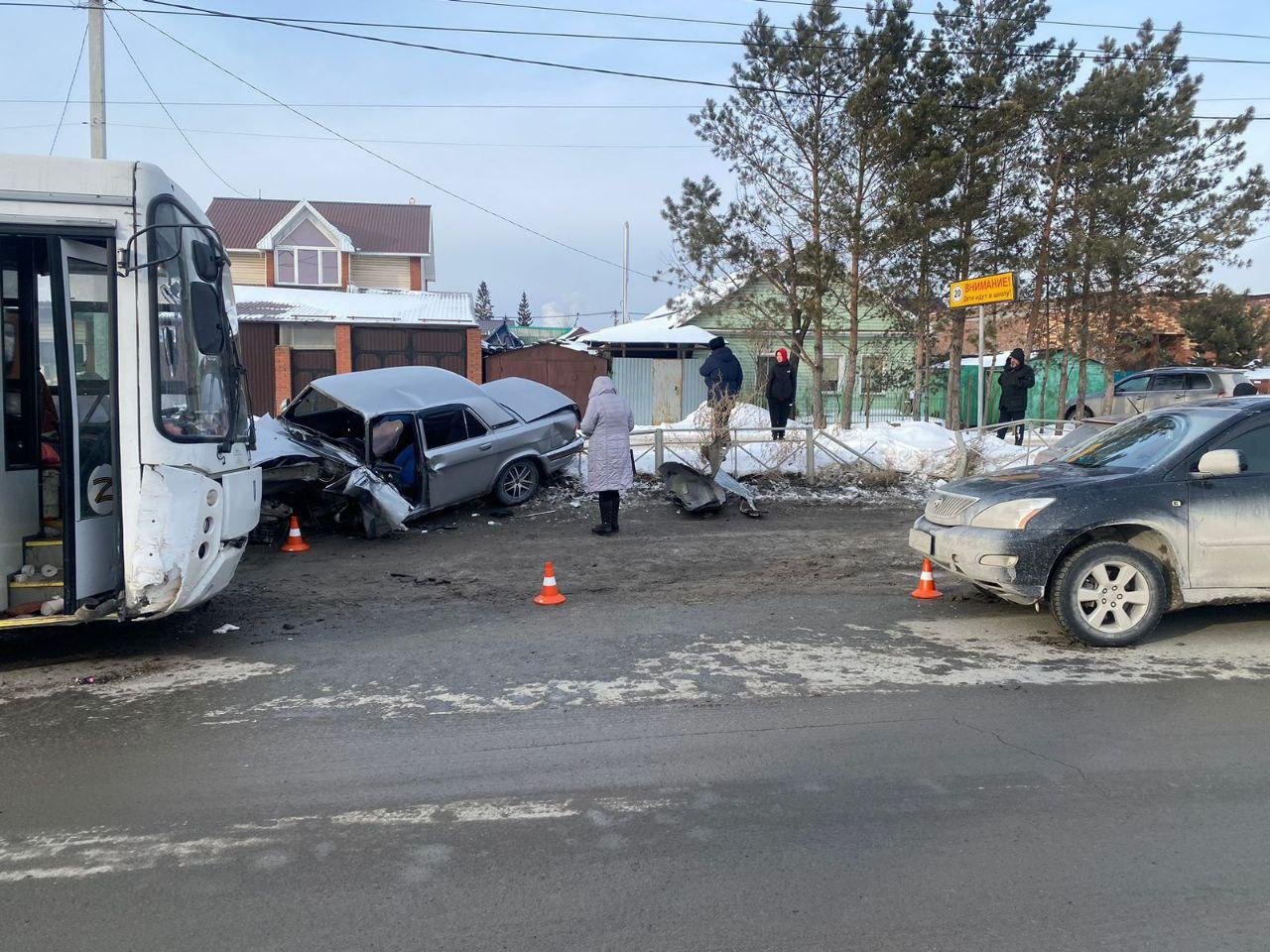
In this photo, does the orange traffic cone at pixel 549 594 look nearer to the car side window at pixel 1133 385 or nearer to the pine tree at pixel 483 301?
the car side window at pixel 1133 385

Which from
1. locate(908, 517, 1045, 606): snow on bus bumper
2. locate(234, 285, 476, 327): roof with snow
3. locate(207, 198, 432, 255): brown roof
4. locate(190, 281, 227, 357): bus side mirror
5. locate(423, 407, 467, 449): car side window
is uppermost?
locate(207, 198, 432, 255): brown roof

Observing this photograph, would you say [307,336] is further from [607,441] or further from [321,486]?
[607,441]

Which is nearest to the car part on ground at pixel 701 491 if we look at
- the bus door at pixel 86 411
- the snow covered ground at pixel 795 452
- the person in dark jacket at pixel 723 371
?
the snow covered ground at pixel 795 452

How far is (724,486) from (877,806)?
8084 millimetres

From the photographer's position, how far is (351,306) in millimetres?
26562

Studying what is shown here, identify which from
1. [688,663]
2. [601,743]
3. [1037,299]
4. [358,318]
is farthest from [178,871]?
[358,318]

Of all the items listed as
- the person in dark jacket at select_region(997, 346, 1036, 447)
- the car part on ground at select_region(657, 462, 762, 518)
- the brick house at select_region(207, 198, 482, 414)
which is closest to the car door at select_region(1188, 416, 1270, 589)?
the car part on ground at select_region(657, 462, 762, 518)

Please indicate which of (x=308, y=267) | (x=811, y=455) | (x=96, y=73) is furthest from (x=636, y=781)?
(x=308, y=267)

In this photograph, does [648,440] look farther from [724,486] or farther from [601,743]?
[601,743]

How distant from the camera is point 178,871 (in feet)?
11.0

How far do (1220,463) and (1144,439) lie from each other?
0.78m

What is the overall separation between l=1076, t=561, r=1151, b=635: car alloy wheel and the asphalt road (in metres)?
0.29

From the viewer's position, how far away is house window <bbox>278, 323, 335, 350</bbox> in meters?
24.8

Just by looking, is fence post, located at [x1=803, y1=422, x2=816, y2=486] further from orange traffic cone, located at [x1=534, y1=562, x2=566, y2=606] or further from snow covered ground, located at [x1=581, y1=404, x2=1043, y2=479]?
orange traffic cone, located at [x1=534, y1=562, x2=566, y2=606]
